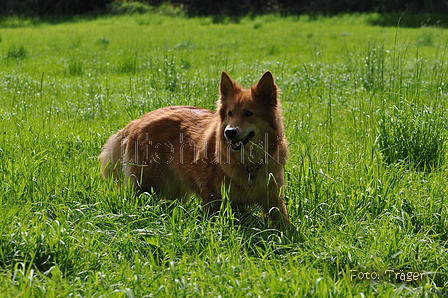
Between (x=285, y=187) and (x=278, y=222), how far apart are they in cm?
57

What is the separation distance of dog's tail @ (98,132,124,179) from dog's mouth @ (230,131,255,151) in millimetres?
1232

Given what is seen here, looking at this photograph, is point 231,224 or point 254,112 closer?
point 231,224

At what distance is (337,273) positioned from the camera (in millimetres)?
3117

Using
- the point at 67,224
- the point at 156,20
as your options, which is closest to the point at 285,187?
the point at 67,224

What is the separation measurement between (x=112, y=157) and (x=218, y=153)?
1.21 m

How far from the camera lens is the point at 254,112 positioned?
418 cm

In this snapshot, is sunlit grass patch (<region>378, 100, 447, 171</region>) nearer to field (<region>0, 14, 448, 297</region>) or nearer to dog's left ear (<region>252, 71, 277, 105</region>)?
field (<region>0, 14, 448, 297</region>)

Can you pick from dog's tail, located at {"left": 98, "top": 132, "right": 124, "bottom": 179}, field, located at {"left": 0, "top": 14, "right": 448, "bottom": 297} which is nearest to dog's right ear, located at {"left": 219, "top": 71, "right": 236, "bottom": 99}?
field, located at {"left": 0, "top": 14, "right": 448, "bottom": 297}

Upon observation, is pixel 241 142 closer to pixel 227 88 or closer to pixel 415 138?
pixel 227 88

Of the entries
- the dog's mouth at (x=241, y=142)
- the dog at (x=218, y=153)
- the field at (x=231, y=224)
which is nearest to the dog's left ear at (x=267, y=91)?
the dog at (x=218, y=153)

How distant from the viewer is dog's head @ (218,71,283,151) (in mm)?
4078

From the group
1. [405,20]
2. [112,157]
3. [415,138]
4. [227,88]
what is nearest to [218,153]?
[227,88]

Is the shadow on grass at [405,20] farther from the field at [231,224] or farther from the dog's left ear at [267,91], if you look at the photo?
the dog's left ear at [267,91]

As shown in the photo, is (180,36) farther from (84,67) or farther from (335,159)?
(335,159)
